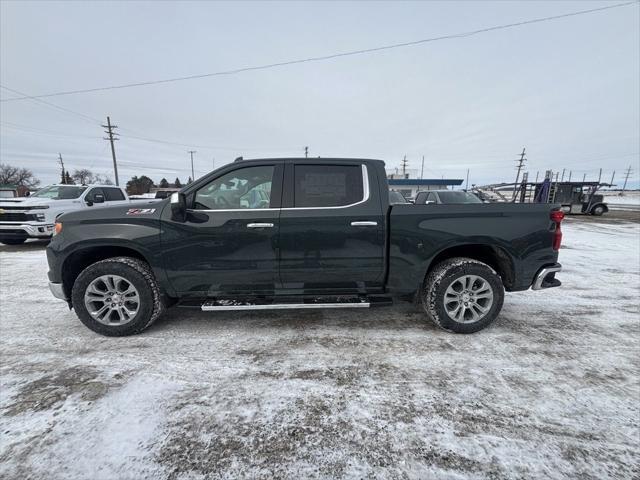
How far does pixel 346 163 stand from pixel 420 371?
2.25 meters

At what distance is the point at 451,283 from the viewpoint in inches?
126

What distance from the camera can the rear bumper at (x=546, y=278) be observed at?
10.7ft

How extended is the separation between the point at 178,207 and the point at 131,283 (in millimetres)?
976

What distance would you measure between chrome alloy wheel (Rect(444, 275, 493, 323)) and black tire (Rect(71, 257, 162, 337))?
3253 millimetres

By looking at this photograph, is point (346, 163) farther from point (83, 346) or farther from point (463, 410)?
point (83, 346)

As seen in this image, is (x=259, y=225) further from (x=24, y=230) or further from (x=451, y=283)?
(x=24, y=230)

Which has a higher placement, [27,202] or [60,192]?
[60,192]

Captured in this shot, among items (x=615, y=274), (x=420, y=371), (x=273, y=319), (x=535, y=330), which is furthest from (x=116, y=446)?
(x=615, y=274)

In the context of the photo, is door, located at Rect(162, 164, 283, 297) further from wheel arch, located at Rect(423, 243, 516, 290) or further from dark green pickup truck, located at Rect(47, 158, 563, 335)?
wheel arch, located at Rect(423, 243, 516, 290)

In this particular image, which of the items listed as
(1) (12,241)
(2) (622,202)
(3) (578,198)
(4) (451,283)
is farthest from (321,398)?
(2) (622,202)

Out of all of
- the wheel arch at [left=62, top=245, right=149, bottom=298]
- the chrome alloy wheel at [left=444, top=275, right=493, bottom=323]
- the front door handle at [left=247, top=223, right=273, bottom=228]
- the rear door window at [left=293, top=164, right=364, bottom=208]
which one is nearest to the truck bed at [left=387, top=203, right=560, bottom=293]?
the chrome alloy wheel at [left=444, top=275, right=493, bottom=323]

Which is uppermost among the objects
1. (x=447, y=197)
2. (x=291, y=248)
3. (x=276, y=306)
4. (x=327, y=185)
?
(x=327, y=185)

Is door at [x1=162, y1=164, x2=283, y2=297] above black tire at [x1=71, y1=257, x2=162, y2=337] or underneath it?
above

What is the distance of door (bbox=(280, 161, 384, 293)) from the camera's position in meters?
3.11
